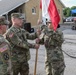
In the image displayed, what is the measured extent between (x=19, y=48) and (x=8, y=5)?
27577 millimetres

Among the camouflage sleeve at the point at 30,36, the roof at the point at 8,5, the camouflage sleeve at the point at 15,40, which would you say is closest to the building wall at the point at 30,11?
the roof at the point at 8,5

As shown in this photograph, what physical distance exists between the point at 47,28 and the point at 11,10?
26.4m

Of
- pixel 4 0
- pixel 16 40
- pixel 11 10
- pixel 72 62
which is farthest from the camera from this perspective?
pixel 4 0

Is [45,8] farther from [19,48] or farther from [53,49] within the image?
[19,48]

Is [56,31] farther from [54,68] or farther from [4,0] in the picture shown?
[4,0]

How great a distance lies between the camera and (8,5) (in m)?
32.7

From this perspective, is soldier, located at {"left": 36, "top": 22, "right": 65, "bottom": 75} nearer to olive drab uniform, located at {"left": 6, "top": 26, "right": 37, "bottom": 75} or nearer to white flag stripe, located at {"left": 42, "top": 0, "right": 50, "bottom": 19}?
white flag stripe, located at {"left": 42, "top": 0, "right": 50, "bottom": 19}

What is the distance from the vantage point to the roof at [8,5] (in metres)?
31.1

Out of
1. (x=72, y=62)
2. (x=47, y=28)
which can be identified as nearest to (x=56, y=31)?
(x=47, y=28)

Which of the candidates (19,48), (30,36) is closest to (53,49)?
(30,36)

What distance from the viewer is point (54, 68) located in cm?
597

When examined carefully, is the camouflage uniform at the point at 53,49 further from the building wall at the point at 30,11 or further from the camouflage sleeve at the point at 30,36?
the building wall at the point at 30,11

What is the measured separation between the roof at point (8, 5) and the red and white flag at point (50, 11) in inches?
977

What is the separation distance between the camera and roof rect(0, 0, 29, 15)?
31103 mm
